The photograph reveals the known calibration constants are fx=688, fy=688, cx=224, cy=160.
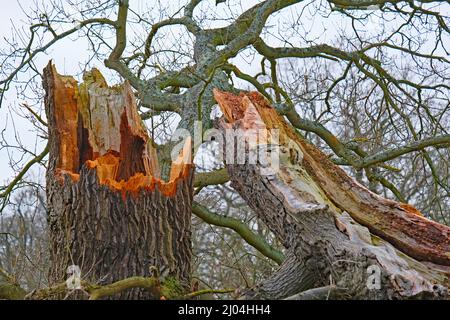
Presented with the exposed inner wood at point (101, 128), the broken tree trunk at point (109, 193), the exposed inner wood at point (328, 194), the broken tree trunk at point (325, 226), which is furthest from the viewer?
the exposed inner wood at point (101, 128)

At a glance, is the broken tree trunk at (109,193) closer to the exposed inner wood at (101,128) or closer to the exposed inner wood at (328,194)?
the exposed inner wood at (101,128)

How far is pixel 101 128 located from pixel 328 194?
1.70m

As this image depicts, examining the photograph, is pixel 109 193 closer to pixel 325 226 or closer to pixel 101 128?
pixel 101 128

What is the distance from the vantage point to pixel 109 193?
14.6 ft

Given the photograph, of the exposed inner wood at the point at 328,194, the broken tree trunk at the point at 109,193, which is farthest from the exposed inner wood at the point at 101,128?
the exposed inner wood at the point at 328,194

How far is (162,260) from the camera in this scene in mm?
4484

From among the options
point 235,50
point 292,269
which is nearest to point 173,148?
point 235,50

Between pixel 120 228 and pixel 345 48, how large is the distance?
5.82 meters

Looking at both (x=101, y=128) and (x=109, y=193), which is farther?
(x=101, y=128)

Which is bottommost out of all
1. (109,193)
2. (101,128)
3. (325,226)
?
(325,226)

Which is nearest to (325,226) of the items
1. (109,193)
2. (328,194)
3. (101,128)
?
(328,194)

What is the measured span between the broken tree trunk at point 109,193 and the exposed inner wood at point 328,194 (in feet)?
2.02

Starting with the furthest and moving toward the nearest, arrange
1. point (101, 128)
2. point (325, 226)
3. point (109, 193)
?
point (101, 128)
point (109, 193)
point (325, 226)

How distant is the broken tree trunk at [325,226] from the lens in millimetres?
3455
